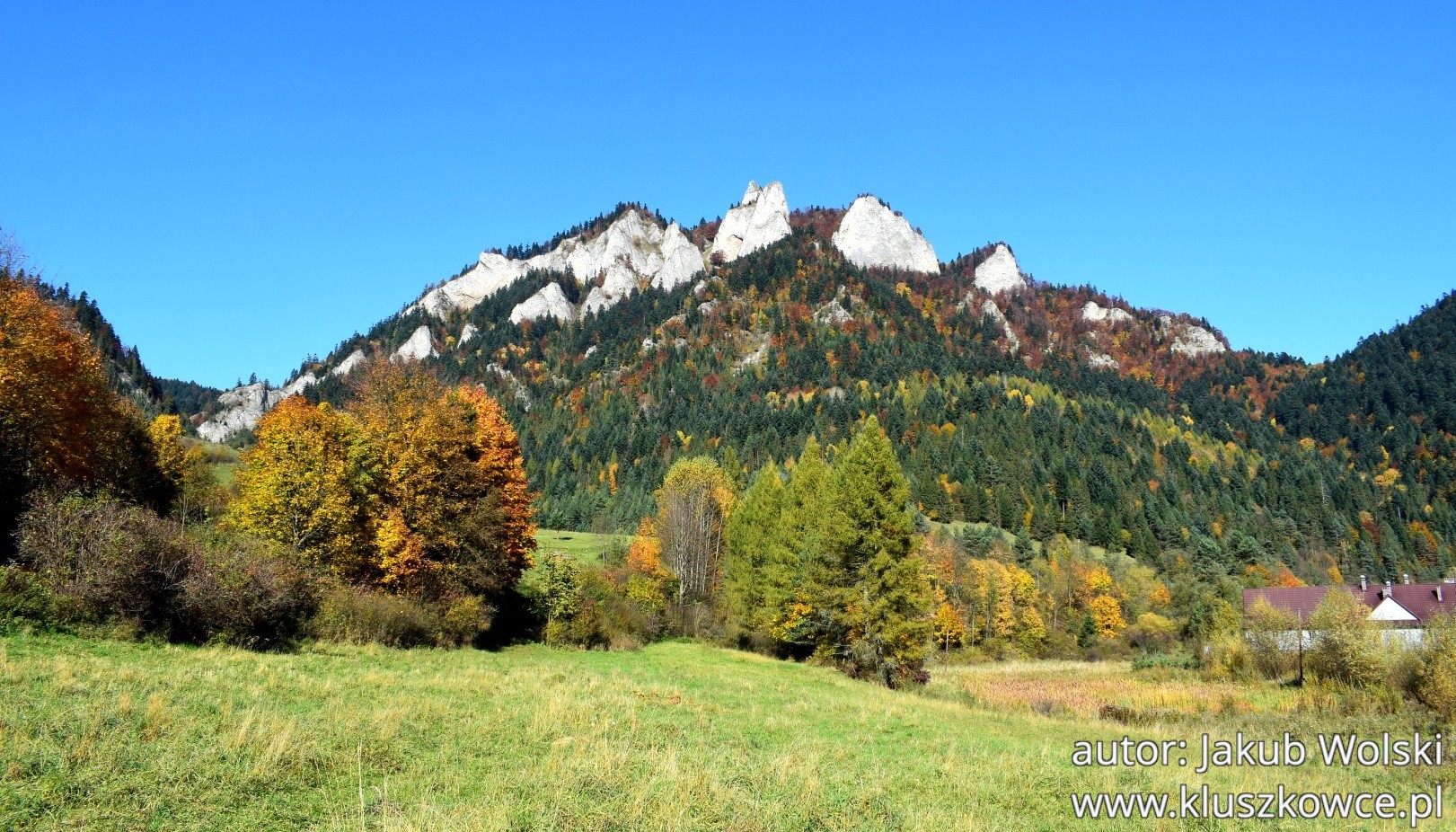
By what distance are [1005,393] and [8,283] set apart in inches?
6249

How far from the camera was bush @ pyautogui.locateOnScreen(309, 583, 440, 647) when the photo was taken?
23.9 metres

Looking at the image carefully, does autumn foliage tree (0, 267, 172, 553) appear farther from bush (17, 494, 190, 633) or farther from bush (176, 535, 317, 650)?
bush (176, 535, 317, 650)

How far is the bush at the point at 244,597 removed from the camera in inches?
773

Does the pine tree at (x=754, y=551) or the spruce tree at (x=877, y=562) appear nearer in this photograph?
the spruce tree at (x=877, y=562)

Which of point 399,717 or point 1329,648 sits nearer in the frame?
point 399,717

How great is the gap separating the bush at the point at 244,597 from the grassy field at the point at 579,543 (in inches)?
1472

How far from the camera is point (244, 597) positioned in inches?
807

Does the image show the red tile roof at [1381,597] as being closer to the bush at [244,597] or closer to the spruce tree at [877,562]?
the spruce tree at [877,562]

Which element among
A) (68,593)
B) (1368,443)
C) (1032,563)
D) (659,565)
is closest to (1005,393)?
(1032,563)

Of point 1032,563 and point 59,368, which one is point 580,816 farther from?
point 1032,563

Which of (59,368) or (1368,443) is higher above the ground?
(1368,443)

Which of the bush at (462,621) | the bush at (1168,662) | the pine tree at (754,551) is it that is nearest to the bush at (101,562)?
the bush at (462,621)

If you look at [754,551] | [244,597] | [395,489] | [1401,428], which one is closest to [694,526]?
[754,551]

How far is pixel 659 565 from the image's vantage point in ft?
194
